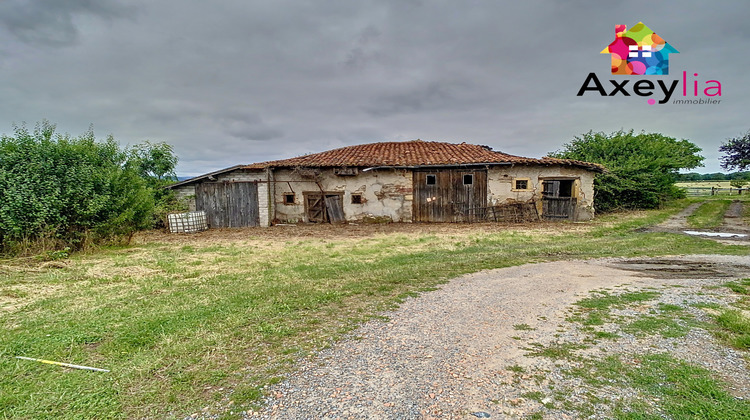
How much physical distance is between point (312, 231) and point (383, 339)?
1132 cm

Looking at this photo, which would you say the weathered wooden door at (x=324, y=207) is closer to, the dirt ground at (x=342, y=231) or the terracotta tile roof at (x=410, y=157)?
the dirt ground at (x=342, y=231)

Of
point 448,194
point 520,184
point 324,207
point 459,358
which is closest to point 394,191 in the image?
point 448,194

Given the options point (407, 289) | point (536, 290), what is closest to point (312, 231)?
point (407, 289)

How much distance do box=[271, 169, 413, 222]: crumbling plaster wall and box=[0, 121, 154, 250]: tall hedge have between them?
711 centimetres

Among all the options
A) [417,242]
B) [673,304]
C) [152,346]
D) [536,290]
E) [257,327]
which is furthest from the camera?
[417,242]

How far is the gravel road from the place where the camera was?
2.59m

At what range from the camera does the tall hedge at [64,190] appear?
824 centimetres

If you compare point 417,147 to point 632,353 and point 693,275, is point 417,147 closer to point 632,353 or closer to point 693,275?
point 693,275

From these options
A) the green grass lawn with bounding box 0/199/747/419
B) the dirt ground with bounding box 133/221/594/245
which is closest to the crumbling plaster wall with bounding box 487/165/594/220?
the dirt ground with bounding box 133/221/594/245

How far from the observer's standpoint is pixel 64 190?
29.3 feet

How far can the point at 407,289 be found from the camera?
5.75 meters

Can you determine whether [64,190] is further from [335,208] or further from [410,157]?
[410,157]

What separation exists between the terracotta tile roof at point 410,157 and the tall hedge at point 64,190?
21.7 ft

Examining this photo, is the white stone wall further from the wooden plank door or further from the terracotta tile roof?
the terracotta tile roof
